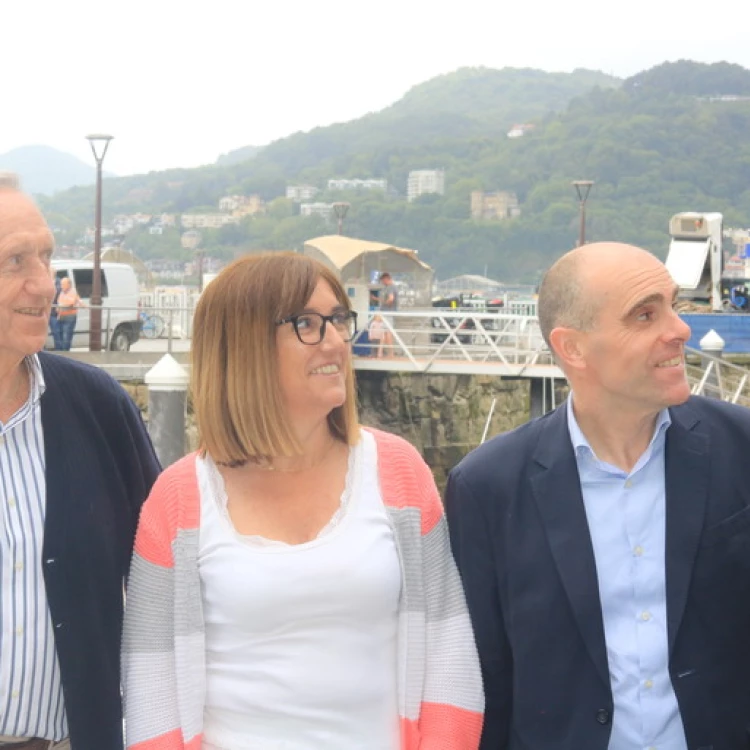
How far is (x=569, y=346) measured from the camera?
105 inches

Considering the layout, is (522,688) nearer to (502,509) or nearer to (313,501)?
(502,509)

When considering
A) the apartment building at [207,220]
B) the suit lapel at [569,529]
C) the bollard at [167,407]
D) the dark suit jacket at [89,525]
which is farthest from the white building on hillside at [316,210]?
the suit lapel at [569,529]

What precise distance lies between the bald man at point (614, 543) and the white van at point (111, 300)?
585 inches

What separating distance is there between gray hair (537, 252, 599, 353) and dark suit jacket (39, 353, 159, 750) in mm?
971

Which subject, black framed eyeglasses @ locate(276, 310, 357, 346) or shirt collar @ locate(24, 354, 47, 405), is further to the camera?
shirt collar @ locate(24, 354, 47, 405)

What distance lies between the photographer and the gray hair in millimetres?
2633

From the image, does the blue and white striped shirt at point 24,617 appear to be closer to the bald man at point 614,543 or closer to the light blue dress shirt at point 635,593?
the bald man at point 614,543

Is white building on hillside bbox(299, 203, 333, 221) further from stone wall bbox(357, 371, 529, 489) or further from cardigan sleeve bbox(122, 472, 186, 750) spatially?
cardigan sleeve bbox(122, 472, 186, 750)

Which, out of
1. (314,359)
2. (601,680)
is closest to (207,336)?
(314,359)

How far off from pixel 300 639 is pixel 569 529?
1.93 feet

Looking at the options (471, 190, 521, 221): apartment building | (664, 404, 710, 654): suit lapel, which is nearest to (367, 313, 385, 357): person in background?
(664, 404, 710, 654): suit lapel

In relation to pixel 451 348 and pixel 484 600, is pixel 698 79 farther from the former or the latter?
pixel 484 600

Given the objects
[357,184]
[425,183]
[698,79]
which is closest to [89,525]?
[425,183]

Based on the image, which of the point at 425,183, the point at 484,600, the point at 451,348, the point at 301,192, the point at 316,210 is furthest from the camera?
the point at 425,183
